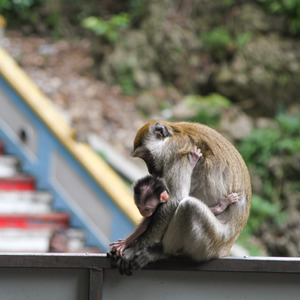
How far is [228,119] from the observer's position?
1202cm

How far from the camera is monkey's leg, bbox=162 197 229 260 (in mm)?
3766

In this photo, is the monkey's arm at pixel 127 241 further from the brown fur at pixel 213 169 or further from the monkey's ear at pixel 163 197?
the brown fur at pixel 213 169

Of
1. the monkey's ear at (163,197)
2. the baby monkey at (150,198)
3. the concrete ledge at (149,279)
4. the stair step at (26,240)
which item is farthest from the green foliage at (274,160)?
the concrete ledge at (149,279)

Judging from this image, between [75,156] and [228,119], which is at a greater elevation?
[228,119]

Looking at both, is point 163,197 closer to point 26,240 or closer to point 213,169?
point 213,169

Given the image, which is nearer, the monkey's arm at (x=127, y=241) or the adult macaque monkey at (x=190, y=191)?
the monkey's arm at (x=127, y=241)

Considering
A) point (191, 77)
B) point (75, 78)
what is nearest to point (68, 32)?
point (75, 78)

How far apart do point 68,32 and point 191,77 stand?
149 inches

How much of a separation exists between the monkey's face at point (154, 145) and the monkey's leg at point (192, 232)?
0.35 meters

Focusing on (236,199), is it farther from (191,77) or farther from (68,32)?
(68,32)

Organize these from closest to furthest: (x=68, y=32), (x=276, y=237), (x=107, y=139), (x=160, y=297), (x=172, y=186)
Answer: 1. (x=160, y=297)
2. (x=172, y=186)
3. (x=276, y=237)
4. (x=107, y=139)
5. (x=68, y=32)

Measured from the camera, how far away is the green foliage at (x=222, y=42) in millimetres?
13414

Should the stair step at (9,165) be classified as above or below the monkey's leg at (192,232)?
above

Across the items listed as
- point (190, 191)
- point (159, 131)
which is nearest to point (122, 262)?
point (190, 191)
